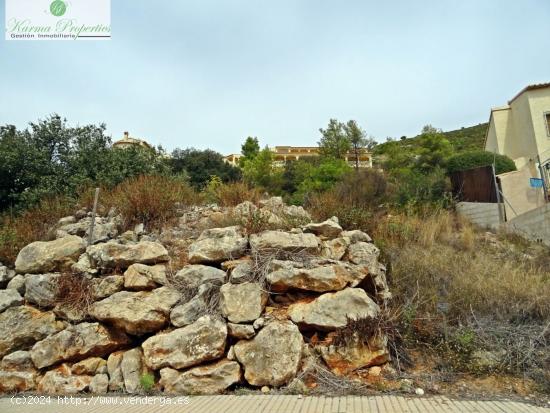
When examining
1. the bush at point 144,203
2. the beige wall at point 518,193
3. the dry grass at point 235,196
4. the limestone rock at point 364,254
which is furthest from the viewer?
the beige wall at point 518,193

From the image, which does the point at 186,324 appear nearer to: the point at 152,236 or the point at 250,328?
the point at 250,328

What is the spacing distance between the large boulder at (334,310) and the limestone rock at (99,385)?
2231 mm

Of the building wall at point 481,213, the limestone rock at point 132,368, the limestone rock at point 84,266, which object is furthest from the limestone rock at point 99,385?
the building wall at point 481,213

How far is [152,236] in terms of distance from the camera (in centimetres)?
598

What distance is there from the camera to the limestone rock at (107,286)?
4484 mm

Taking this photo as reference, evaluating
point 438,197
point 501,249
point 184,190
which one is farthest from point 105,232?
point 438,197

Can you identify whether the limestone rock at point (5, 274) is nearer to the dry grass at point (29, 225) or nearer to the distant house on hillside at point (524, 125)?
the dry grass at point (29, 225)

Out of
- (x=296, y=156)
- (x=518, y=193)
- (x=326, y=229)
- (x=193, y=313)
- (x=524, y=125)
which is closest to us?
(x=193, y=313)

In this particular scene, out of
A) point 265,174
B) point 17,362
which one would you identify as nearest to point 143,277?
point 17,362

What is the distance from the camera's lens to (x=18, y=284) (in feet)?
15.6

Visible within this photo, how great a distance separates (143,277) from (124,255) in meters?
0.55

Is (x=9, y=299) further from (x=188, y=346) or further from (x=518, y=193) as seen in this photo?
(x=518, y=193)

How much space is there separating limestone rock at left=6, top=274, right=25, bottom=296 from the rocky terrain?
1 cm

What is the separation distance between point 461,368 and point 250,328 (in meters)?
2.30
